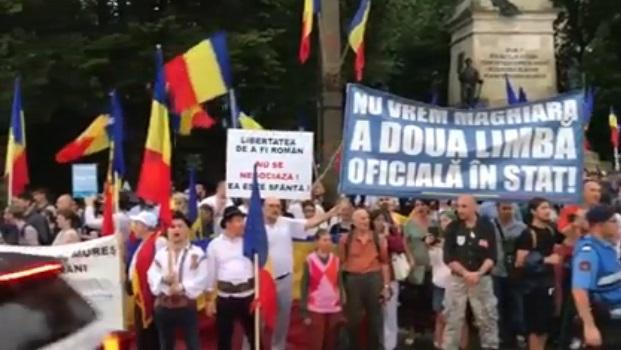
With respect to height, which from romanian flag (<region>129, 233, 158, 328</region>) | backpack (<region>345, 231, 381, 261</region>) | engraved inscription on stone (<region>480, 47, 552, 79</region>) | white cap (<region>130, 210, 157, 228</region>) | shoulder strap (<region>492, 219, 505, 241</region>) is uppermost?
engraved inscription on stone (<region>480, 47, 552, 79</region>)

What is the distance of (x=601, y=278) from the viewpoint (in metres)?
9.59

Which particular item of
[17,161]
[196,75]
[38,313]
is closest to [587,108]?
[17,161]

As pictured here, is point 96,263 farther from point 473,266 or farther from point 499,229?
point 499,229

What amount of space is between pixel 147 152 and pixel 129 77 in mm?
19868

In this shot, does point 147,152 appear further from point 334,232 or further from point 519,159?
point 519,159

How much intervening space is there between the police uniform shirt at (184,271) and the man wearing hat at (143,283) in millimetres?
326

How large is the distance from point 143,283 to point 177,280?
2.32 feet

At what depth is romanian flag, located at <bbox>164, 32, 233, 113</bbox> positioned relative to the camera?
14031 millimetres

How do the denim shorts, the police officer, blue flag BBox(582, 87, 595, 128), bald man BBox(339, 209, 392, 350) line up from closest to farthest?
the police officer → bald man BBox(339, 209, 392, 350) → the denim shorts → blue flag BBox(582, 87, 595, 128)

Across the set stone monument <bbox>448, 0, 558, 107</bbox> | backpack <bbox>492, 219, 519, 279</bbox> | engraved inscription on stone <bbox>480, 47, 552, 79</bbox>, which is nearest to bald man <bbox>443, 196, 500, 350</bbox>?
backpack <bbox>492, 219, 519, 279</bbox>

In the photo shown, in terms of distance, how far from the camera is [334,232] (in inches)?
563

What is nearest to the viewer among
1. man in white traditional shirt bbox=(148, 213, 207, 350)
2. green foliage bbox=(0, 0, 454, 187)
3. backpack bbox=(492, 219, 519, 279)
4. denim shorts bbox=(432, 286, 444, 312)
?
man in white traditional shirt bbox=(148, 213, 207, 350)

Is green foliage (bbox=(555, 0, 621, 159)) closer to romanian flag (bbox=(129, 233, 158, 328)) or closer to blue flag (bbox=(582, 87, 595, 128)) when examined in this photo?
blue flag (bbox=(582, 87, 595, 128))

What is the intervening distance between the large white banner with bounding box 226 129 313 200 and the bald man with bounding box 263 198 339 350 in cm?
40
